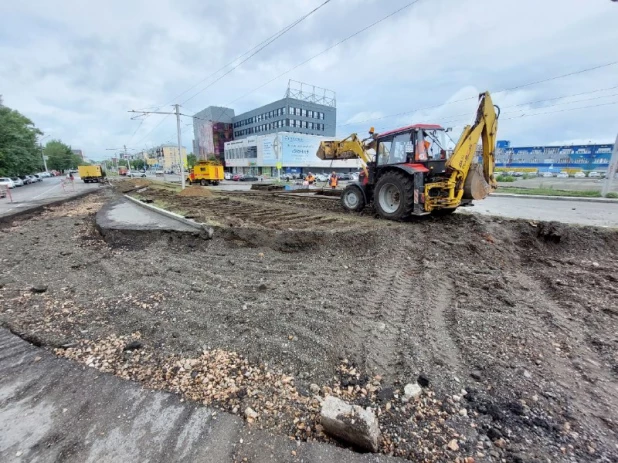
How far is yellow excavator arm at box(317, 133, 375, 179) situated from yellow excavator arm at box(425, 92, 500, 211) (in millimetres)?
2612

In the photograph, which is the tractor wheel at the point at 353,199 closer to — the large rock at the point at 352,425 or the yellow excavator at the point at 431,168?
the yellow excavator at the point at 431,168

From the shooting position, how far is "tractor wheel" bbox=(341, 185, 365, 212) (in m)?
9.52

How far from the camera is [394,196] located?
8430 mm

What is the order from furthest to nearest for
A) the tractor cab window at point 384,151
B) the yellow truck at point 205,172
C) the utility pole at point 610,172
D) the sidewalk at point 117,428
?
the yellow truck at point 205,172 < the utility pole at point 610,172 < the tractor cab window at point 384,151 < the sidewalk at point 117,428

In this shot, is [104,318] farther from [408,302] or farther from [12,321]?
[408,302]

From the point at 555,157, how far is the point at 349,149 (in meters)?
74.6

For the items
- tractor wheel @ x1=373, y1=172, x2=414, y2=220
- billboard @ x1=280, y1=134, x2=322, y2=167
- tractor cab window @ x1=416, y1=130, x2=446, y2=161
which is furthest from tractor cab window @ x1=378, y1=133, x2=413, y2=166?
billboard @ x1=280, y1=134, x2=322, y2=167

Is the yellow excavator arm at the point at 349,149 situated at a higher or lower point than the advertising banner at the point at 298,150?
lower

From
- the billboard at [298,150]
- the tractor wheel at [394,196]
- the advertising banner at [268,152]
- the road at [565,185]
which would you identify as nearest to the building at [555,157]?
the road at [565,185]

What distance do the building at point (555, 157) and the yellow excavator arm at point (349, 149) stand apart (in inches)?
2280

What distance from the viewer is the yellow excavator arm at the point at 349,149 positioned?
960 cm

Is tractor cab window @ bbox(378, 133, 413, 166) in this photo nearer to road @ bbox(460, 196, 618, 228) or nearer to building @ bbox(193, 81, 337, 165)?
road @ bbox(460, 196, 618, 228)

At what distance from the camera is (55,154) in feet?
301

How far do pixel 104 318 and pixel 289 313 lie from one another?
2247 millimetres
